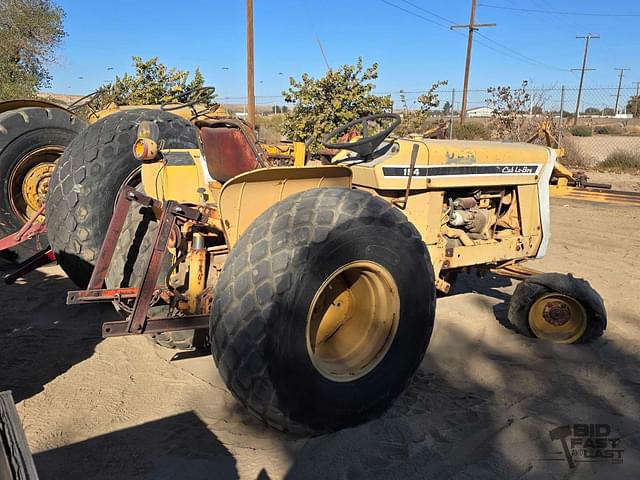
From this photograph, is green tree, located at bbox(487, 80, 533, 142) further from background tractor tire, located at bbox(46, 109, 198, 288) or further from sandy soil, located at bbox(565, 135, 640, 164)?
background tractor tire, located at bbox(46, 109, 198, 288)

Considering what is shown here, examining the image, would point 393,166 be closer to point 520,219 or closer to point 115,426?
point 520,219

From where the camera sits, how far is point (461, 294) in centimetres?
509

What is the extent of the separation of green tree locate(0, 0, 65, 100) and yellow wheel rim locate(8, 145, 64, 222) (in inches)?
654

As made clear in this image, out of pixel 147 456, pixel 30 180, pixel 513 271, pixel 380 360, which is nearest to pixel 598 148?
pixel 513 271

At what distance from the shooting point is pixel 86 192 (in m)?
3.69

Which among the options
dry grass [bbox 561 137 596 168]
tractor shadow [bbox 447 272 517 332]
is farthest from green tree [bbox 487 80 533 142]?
tractor shadow [bbox 447 272 517 332]

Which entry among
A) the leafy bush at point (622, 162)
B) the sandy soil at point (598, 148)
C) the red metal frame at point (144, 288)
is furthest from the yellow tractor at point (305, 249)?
the sandy soil at point (598, 148)

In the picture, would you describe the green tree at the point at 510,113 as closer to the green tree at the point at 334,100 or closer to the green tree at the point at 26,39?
the green tree at the point at 334,100

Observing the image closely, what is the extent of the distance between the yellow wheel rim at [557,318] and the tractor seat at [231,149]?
2332 millimetres

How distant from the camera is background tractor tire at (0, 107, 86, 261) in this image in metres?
5.16

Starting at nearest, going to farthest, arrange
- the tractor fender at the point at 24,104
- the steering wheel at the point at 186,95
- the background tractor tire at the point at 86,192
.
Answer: the background tractor tire at the point at 86,192 → the steering wheel at the point at 186,95 → the tractor fender at the point at 24,104

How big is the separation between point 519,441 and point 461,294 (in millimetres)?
2460

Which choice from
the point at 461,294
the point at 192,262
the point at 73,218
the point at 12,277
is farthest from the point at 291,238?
the point at 461,294

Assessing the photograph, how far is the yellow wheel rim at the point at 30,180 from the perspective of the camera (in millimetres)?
5293
